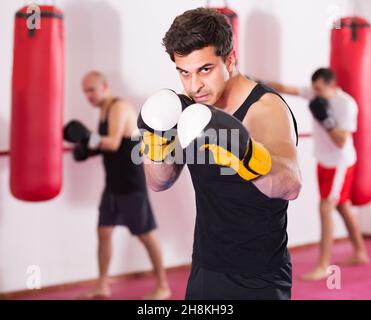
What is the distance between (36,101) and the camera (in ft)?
8.12

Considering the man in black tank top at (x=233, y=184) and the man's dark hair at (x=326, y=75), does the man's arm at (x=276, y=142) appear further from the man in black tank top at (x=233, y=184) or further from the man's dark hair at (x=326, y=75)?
the man's dark hair at (x=326, y=75)

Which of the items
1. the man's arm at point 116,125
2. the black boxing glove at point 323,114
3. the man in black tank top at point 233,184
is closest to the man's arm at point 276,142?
the man in black tank top at point 233,184

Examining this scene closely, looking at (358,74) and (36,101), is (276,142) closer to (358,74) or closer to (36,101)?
(36,101)

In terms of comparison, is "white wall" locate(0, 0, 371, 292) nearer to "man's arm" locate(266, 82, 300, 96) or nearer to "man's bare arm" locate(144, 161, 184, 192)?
"man's arm" locate(266, 82, 300, 96)

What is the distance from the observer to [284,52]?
4.02m

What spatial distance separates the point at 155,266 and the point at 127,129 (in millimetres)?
642

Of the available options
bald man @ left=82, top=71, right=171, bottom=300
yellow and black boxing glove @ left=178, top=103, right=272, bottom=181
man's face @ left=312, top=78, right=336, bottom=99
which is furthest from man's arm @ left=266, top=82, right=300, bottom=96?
yellow and black boxing glove @ left=178, top=103, right=272, bottom=181

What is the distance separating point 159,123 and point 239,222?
264 millimetres

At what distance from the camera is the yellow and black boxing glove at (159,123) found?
125cm

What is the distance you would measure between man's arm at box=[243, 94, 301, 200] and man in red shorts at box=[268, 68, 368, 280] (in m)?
1.95

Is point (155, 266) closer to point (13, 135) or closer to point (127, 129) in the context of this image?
point (127, 129)
